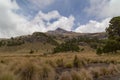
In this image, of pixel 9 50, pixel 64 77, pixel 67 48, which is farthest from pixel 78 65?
pixel 9 50

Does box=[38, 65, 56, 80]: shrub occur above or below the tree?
below

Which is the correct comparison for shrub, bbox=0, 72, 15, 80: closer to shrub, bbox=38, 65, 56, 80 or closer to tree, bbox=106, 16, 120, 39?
shrub, bbox=38, 65, 56, 80

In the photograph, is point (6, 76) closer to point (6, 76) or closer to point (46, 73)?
point (6, 76)

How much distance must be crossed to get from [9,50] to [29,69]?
180m

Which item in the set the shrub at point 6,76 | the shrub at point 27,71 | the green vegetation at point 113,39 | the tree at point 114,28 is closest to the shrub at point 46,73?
the shrub at point 27,71

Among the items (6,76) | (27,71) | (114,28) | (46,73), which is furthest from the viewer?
(114,28)

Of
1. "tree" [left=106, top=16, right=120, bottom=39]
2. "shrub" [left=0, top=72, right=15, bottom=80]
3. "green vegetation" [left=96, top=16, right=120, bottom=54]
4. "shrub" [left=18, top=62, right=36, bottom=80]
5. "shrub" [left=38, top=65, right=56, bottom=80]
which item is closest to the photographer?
"shrub" [left=0, top=72, right=15, bottom=80]

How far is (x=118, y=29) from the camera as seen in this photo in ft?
265

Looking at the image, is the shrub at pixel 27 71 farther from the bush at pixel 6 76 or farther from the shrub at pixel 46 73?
the bush at pixel 6 76

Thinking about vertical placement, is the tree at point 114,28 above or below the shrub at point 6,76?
above

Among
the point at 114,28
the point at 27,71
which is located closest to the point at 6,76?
the point at 27,71

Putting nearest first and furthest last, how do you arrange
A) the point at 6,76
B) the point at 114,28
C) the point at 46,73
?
the point at 6,76 → the point at 46,73 → the point at 114,28

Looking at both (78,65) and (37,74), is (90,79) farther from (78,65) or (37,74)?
(78,65)

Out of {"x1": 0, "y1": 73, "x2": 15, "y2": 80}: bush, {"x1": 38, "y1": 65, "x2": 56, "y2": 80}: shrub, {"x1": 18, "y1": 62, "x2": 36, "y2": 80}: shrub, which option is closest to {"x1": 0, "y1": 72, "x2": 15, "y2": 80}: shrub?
{"x1": 0, "y1": 73, "x2": 15, "y2": 80}: bush
